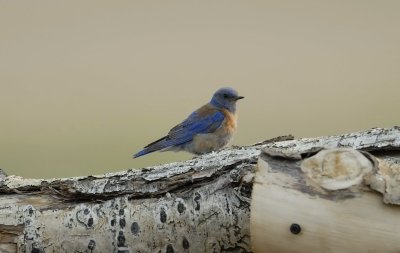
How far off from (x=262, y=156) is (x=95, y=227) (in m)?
0.87

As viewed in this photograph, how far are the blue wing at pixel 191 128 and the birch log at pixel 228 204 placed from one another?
2.37 metres

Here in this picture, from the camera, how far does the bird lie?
6.99m

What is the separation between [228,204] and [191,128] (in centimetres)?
328

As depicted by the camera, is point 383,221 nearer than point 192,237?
Yes

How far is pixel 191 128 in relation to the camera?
23.2ft

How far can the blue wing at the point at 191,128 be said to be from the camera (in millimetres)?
6973

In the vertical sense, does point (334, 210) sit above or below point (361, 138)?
below

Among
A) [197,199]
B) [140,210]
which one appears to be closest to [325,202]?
[197,199]

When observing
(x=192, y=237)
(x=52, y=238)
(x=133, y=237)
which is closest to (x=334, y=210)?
(x=192, y=237)

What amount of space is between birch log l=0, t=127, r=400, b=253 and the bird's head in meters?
2.83

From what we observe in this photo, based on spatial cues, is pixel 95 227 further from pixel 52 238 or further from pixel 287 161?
pixel 287 161

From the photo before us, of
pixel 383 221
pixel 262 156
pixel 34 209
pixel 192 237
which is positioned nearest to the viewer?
pixel 383 221

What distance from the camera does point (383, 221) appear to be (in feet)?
11.0

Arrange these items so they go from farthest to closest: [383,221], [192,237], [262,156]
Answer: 1. [192,237]
2. [262,156]
3. [383,221]
